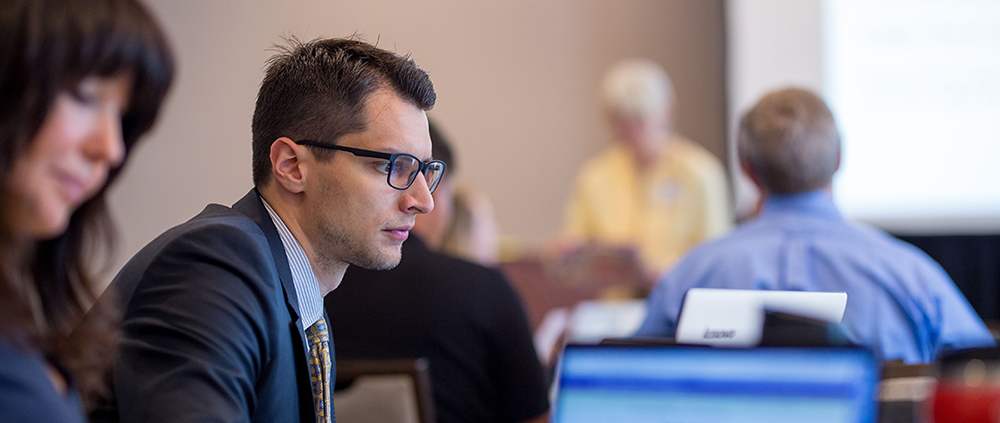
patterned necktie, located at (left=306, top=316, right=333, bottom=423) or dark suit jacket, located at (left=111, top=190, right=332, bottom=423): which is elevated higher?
dark suit jacket, located at (left=111, top=190, right=332, bottom=423)

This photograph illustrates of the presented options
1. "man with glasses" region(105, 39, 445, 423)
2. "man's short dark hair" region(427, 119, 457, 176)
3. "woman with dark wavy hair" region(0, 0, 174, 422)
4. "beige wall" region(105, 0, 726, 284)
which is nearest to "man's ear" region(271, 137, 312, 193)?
"man with glasses" region(105, 39, 445, 423)

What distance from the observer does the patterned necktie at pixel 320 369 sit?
1.11 metres

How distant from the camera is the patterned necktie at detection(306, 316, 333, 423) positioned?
3.63 ft

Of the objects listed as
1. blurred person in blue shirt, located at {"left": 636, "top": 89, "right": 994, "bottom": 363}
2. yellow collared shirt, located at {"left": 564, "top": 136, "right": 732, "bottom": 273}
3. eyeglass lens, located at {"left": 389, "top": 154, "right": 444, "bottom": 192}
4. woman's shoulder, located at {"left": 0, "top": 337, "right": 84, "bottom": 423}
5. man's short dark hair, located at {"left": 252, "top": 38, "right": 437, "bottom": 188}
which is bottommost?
yellow collared shirt, located at {"left": 564, "top": 136, "right": 732, "bottom": 273}

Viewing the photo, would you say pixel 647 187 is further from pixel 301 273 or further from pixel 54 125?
pixel 54 125

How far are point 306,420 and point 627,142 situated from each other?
11.0 feet

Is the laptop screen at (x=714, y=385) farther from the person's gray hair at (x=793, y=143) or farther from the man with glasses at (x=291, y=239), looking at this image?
the person's gray hair at (x=793, y=143)

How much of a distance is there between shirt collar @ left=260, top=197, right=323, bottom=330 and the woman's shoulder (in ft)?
1.57

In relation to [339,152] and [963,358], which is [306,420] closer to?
[339,152]

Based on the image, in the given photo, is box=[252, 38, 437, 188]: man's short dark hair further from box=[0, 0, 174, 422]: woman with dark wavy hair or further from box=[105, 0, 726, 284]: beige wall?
box=[105, 0, 726, 284]: beige wall

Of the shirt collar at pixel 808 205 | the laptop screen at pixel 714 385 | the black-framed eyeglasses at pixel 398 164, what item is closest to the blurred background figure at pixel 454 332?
the shirt collar at pixel 808 205

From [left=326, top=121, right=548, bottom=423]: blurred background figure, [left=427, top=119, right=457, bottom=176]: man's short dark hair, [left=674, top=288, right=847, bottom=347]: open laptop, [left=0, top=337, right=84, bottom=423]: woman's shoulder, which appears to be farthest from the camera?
[left=427, top=119, right=457, bottom=176]: man's short dark hair

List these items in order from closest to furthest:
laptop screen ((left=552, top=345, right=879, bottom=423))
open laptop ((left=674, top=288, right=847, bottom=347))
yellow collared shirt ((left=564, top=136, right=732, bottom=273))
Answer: laptop screen ((left=552, top=345, right=879, bottom=423))
open laptop ((left=674, top=288, right=847, bottom=347))
yellow collared shirt ((left=564, top=136, right=732, bottom=273))

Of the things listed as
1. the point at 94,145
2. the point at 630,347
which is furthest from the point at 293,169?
the point at 630,347
